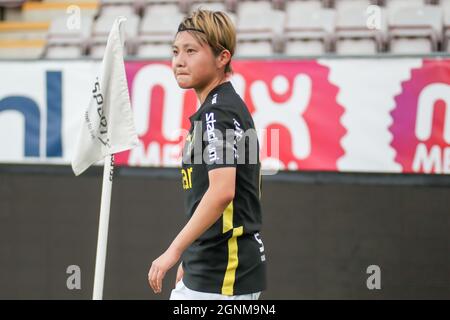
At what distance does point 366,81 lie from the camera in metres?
5.50

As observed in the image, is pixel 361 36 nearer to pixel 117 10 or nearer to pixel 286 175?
pixel 286 175

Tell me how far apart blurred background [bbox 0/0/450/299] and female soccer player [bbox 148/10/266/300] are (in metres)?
2.73

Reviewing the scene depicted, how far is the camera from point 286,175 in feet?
18.5

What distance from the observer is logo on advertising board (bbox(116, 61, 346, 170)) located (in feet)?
18.2

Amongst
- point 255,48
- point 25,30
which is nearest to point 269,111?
point 255,48

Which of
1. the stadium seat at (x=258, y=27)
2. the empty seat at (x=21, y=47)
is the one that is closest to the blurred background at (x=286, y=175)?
the stadium seat at (x=258, y=27)

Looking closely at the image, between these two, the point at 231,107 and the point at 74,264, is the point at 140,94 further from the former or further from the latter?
the point at 231,107

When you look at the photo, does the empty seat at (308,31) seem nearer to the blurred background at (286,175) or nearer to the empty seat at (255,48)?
the empty seat at (255,48)

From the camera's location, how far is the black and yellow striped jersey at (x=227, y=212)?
272cm

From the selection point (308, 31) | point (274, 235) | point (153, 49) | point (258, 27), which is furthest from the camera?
point (258, 27)

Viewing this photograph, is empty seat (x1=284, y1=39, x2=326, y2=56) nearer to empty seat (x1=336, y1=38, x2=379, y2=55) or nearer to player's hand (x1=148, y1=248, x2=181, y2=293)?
empty seat (x1=336, y1=38, x2=379, y2=55)

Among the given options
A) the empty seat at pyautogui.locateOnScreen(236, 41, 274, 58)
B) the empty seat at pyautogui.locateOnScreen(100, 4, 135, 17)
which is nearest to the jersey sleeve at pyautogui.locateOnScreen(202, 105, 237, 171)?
the empty seat at pyautogui.locateOnScreen(236, 41, 274, 58)

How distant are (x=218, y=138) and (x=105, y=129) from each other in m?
1.36
